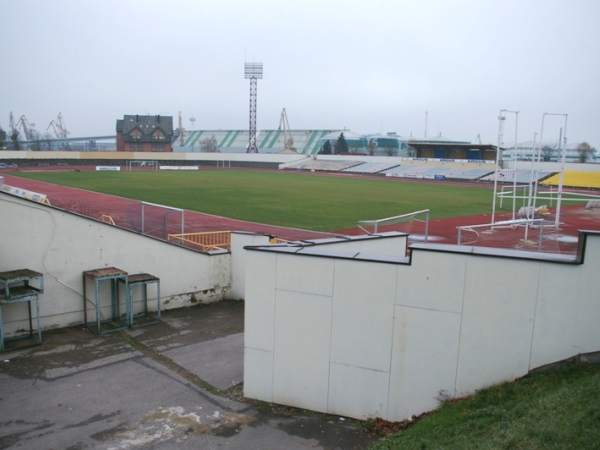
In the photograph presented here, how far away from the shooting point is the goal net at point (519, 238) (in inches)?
844

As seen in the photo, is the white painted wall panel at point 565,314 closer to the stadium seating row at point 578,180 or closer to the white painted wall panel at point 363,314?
the white painted wall panel at point 363,314

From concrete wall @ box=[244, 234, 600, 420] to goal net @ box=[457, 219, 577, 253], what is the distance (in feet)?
38.8

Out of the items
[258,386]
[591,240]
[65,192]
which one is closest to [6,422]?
[258,386]

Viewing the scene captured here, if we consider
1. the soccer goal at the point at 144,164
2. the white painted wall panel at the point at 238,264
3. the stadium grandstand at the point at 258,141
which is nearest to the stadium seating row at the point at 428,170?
the soccer goal at the point at 144,164

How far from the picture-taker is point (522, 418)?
6047 millimetres

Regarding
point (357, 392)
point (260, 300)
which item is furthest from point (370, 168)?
point (357, 392)

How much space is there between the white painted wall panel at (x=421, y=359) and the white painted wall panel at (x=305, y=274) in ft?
4.29

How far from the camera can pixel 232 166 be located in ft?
338

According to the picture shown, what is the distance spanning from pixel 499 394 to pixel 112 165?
91388 mm

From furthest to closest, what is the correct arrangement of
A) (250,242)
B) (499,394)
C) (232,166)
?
(232,166) → (250,242) → (499,394)

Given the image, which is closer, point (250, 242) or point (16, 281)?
point (16, 281)

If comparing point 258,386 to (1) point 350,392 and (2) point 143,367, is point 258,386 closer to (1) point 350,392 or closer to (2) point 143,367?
(1) point 350,392

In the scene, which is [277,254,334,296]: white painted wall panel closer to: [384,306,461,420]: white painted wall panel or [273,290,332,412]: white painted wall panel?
[273,290,332,412]: white painted wall panel

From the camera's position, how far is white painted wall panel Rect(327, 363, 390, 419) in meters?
8.70
